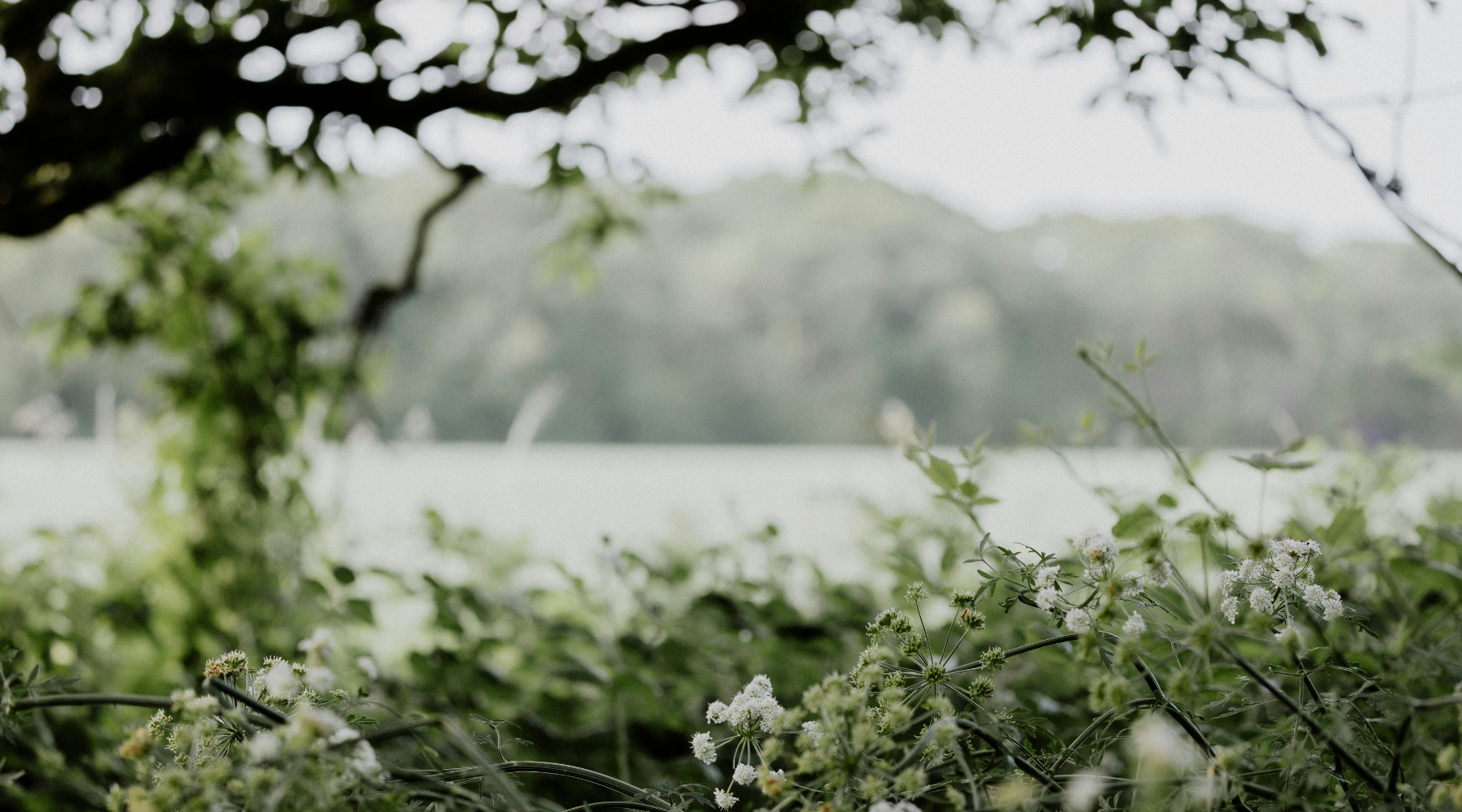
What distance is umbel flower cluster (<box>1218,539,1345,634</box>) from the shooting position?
2.13 ft

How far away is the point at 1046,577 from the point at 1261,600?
0.16 meters

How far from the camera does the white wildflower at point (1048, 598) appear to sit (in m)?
0.68

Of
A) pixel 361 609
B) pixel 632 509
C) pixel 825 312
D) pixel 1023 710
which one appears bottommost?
pixel 825 312

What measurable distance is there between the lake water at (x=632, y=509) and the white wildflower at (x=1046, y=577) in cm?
11

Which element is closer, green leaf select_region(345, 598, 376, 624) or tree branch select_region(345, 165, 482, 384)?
green leaf select_region(345, 598, 376, 624)

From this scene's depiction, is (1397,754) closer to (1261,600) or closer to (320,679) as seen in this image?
(1261,600)

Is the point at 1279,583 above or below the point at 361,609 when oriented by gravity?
above

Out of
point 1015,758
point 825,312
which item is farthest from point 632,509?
point 825,312

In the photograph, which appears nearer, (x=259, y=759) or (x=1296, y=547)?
(x=259, y=759)

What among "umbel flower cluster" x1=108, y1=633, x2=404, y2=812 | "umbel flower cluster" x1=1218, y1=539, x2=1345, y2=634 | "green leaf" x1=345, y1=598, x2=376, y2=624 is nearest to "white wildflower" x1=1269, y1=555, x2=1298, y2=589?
"umbel flower cluster" x1=1218, y1=539, x2=1345, y2=634

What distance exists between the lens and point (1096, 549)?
64 centimetres

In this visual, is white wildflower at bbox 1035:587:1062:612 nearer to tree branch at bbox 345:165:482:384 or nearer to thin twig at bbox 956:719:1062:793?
thin twig at bbox 956:719:1062:793

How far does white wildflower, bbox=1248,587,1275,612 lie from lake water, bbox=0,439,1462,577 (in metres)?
0.15

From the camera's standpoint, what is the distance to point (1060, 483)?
3969 millimetres
